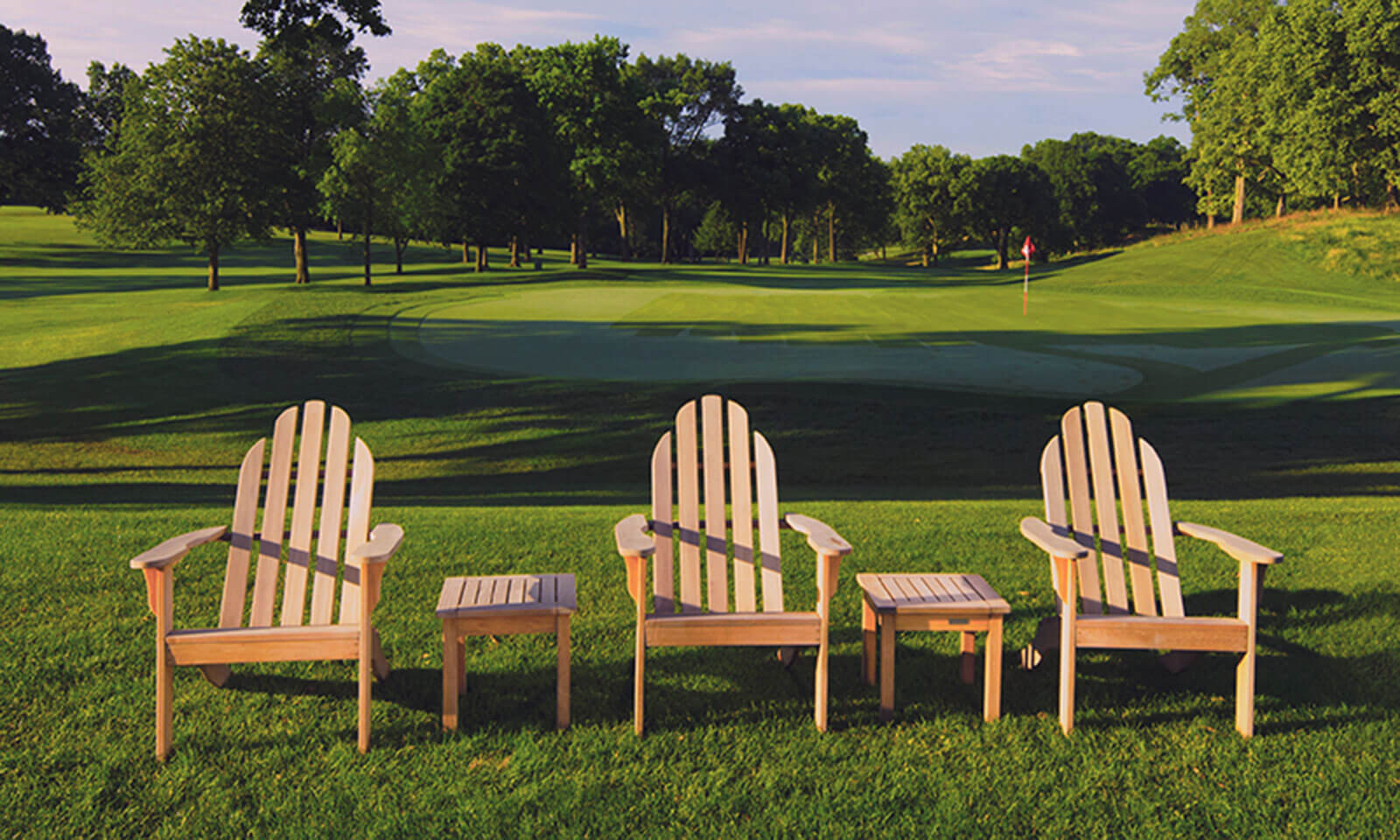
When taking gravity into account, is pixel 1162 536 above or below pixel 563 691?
above

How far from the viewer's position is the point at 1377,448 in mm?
13609

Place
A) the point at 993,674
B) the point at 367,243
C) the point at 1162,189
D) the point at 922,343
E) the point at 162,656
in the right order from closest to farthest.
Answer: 1. the point at 162,656
2. the point at 993,674
3. the point at 922,343
4. the point at 367,243
5. the point at 1162,189

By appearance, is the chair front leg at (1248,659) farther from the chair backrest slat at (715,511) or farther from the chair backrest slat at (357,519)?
the chair backrest slat at (357,519)

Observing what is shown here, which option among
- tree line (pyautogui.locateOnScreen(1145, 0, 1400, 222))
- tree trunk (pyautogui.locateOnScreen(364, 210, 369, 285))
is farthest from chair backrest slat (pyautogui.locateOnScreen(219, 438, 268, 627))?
tree line (pyautogui.locateOnScreen(1145, 0, 1400, 222))

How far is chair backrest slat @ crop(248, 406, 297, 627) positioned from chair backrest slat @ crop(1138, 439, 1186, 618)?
167 inches

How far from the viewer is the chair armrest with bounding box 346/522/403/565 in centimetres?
372

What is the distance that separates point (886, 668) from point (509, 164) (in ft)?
159

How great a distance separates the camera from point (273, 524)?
14.7 feet

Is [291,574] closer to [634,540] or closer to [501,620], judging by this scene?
[501,620]

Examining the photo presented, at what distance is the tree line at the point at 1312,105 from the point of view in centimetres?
4362

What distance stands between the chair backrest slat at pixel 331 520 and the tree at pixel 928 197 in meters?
78.2

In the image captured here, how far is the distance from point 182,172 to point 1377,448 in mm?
35323

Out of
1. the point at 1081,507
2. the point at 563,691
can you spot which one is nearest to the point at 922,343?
the point at 1081,507

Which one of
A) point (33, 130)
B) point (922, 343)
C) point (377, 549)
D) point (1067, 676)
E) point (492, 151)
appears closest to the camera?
point (377, 549)
